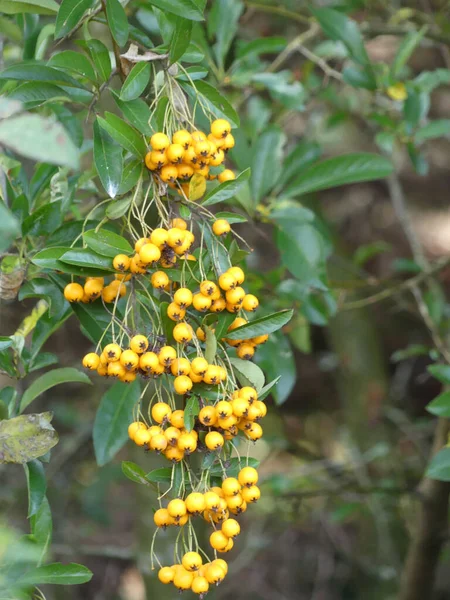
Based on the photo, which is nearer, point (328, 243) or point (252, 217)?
point (252, 217)

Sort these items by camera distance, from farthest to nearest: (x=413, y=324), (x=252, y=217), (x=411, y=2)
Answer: (x=413, y=324) → (x=411, y=2) → (x=252, y=217)

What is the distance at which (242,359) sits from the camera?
1048mm

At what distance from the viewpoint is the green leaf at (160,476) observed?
0.95m

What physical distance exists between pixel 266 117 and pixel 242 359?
118 cm

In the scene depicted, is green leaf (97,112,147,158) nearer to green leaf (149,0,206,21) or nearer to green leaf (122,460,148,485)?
green leaf (149,0,206,21)

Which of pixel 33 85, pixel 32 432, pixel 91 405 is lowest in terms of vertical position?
pixel 91 405

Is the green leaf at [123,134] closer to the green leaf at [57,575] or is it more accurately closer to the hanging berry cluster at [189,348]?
the hanging berry cluster at [189,348]

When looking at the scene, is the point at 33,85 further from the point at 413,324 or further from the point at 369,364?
the point at 413,324

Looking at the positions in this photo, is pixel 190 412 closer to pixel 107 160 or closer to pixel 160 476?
pixel 160 476

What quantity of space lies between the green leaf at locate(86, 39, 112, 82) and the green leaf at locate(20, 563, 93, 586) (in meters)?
0.80

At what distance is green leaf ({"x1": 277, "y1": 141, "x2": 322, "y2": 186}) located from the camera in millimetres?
1703

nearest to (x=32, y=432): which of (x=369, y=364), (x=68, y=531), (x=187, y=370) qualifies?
(x=187, y=370)

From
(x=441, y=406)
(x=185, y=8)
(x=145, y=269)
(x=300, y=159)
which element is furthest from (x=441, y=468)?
(x=185, y=8)

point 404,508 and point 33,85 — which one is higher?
point 33,85
